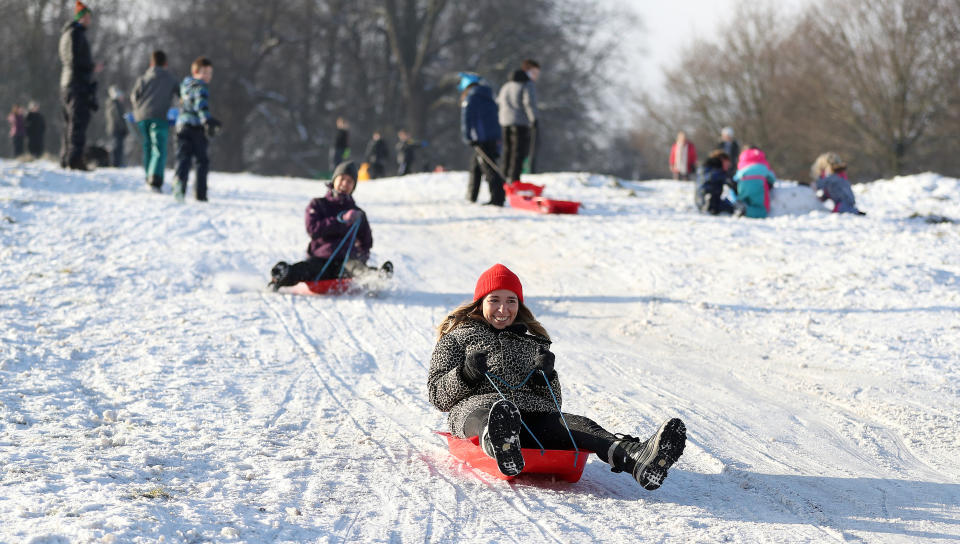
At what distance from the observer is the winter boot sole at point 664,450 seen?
3414 millimetres

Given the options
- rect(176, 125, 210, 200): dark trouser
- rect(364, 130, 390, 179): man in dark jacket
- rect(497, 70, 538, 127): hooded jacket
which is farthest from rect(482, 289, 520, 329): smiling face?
rect(364, 130, 390, 179): man in dark jacket

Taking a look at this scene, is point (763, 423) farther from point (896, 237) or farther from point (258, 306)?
point (896, 237)

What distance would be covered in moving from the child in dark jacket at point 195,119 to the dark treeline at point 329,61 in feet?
55.5

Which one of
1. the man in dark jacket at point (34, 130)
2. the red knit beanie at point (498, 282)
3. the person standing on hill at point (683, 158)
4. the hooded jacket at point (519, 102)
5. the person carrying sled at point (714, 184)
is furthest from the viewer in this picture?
the man in dark jacket at point (34, 130)

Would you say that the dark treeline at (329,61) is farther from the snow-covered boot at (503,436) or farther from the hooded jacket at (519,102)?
the snow-covered boot at (503,436)

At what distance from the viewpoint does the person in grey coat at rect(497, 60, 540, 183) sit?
466 inches

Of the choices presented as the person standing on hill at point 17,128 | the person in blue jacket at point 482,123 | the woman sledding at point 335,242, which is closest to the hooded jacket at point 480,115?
the person in blue jacket at point 482,123

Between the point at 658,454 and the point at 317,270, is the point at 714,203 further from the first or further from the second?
the point at 658,454

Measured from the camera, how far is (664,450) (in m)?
3.42

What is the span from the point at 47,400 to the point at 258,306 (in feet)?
8.25

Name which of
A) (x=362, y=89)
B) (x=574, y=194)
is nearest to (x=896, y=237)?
(x=574, y=194)

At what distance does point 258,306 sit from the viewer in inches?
269

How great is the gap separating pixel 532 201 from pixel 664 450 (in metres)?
8.47

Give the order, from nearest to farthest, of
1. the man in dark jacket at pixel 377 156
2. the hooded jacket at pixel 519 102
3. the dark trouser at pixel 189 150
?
1. the dark trouser at pixel 189 150
2. the hooded jacket at pixel 519 102
3. the man in dark jacket at pixel 377 156
